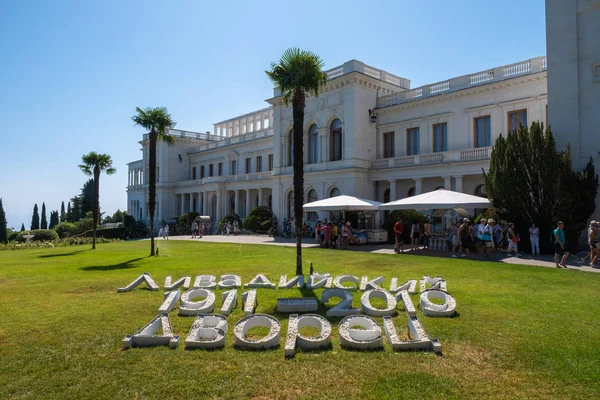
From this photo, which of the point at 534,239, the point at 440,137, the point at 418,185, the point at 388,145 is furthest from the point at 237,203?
the point at 534,239

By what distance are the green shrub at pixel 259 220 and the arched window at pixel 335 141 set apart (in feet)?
28.1

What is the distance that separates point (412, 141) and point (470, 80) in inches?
238

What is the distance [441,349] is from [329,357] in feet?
5.36

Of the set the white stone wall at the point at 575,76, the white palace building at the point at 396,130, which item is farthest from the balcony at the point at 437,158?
the white stone wall at the point at 575,76

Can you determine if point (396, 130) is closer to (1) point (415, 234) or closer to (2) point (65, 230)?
(1) point (415, 234)

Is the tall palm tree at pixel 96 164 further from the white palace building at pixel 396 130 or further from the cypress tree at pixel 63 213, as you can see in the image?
the cypress tree at pixel 63 213

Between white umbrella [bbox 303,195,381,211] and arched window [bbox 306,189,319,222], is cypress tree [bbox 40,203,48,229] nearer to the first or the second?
arched window [bbox 306,189,319,222]

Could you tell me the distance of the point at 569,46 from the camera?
21.8 metres

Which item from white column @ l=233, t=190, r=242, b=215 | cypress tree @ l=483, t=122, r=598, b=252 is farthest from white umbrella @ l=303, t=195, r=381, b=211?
white column @ l=233, t=190, r=242, b=215

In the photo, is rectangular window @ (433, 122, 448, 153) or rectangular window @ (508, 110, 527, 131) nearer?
rectangular window @ (508, 110, 527, 131)

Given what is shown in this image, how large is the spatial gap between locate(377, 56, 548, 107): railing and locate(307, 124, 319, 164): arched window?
607 cm

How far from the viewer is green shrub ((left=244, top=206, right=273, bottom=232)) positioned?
40.5 meters

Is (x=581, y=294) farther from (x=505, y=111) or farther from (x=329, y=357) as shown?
(x=505, y=111)

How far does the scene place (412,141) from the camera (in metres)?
34.4
